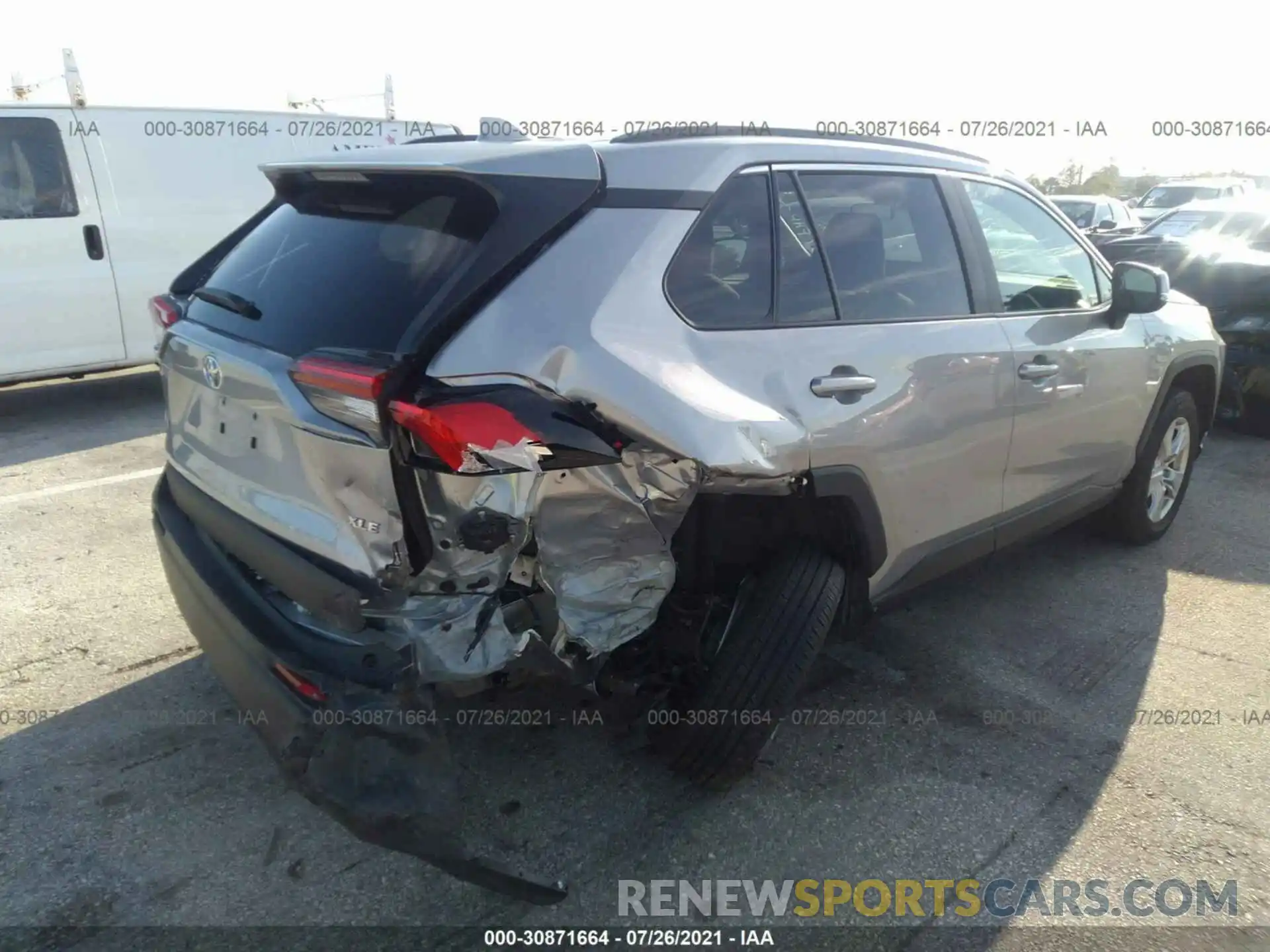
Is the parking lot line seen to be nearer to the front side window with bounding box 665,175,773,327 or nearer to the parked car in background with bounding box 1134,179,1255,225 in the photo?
the front side window with bounding box 665,175,773,327

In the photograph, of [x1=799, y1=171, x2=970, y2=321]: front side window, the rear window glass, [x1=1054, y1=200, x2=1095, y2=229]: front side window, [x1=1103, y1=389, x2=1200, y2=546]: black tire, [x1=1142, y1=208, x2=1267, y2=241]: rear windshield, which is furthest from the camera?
[x1=1054, y1=200, x2=1095, y2=229]: front side window

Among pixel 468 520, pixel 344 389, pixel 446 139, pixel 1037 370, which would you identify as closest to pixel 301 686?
pixel 468 520

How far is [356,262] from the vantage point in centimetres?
241

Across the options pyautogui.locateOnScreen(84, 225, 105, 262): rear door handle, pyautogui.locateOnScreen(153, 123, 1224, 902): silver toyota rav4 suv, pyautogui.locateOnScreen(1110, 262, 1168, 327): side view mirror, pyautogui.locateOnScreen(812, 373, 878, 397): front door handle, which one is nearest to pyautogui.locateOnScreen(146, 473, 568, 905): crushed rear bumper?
pyautogui.locateOnScreen(153, 123, 1224, 902): silver toyota rav4 suv

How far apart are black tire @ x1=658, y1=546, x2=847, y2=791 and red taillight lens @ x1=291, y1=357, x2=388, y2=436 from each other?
119 centimetres

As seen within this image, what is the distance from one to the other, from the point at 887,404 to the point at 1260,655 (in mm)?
2156

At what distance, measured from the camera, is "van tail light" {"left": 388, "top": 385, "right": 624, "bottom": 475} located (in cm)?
202

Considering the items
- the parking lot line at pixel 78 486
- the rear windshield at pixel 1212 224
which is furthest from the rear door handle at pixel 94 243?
the rear windshield at pixel 1212 224

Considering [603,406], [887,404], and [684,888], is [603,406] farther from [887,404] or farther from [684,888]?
[684,888]

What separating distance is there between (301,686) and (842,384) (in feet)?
5.32

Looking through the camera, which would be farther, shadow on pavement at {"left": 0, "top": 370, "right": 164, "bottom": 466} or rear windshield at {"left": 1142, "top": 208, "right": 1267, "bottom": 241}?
rear windshield at {"left": 1142, "top": 208, "right": 1267, "bottom": 241}

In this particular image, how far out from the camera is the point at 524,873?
2477 mm

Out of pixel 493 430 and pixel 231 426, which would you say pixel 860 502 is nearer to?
pixel 493 430

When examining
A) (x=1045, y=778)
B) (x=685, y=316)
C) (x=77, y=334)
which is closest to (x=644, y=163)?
(x=685, y=316)
